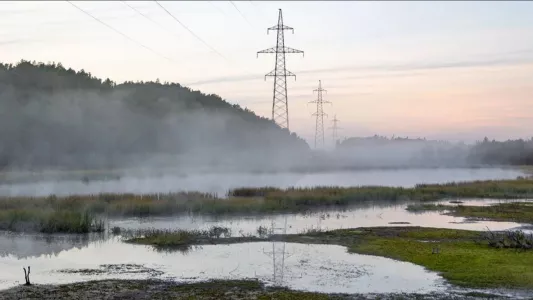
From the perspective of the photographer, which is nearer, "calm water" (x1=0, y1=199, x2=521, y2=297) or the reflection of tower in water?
"calm water" (x1=0, y1=199, x2=521, y2=297)

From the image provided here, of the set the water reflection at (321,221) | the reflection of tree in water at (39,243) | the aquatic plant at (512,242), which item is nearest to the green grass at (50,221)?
the reflection of tree in water at (39,243)

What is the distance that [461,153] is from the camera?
6127 inches

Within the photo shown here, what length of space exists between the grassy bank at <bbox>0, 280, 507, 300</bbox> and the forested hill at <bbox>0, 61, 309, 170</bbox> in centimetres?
6188

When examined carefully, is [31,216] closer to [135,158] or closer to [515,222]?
[515,222]

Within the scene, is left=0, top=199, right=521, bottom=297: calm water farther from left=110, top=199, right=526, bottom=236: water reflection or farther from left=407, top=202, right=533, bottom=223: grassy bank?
left=407, top=202, right=533, bottom=223: grassy bank

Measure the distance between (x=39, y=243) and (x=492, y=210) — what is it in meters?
28.2

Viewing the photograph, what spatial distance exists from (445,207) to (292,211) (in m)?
11.2

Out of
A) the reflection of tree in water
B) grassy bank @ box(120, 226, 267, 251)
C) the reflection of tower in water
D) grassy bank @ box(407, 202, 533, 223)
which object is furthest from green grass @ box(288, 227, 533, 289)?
the reflection of tree in water

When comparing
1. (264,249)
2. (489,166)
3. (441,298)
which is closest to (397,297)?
(441,298)

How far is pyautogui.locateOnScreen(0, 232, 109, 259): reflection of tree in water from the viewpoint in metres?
25.8

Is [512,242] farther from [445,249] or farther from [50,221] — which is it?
[50,221]

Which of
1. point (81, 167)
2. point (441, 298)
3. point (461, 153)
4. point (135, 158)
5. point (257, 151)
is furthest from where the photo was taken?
point (461, 153)

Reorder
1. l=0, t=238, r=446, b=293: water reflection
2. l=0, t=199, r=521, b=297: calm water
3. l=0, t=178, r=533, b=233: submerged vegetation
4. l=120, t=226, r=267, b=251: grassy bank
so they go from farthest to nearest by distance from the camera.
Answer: l=0, t=178, r=533, b=233: submerged vegetation → l=120, t=226, r=267, b=251: grassy bank → l=0, t=199, r=521, b=297: calm water → l=0, t=238, r=446, b=293: water reflection

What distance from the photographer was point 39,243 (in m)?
28.4
